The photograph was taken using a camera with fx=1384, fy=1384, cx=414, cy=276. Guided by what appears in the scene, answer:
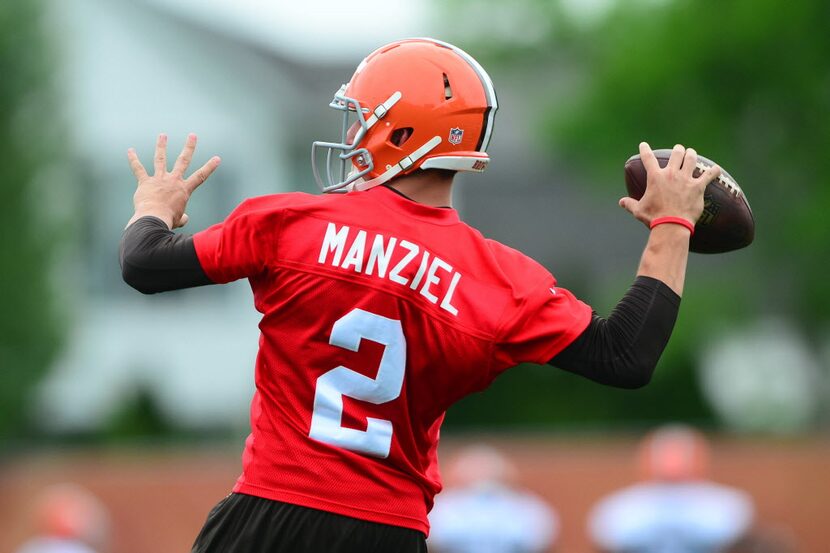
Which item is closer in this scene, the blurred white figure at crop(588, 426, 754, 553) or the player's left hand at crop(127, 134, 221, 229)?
the player's left hand at crop(127, 134, 221, 229)

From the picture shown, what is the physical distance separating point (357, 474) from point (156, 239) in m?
0.77

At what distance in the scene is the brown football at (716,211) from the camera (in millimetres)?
3670

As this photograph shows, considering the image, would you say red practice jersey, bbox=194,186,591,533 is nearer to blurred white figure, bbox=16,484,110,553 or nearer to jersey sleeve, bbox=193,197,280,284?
jersey sleeve, bbox=193,197,280,284

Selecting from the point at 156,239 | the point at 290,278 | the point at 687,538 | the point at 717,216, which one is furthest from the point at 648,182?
the point at 687,538

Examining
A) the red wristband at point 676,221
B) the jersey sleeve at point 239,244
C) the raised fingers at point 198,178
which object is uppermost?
the red wristband at point 676,221

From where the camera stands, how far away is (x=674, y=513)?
30.9ft

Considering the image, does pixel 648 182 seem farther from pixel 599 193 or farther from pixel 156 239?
pixel 599 193

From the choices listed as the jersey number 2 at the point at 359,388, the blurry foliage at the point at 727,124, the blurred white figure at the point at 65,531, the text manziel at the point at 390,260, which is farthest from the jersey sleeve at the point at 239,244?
the blurry foliage at the point at 727,124

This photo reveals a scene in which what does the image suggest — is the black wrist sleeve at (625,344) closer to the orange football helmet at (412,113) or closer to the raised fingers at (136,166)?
the orange football helmet at (412,113)

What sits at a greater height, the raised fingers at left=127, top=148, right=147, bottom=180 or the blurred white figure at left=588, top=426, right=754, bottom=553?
the blurred white figure at left=588, top=426, right=754, bottom=553

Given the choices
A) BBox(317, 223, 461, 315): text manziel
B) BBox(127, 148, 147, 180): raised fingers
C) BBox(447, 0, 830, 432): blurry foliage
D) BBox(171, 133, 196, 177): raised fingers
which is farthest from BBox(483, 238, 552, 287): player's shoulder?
BBox(447, 0, 830, 432): blurry foliage

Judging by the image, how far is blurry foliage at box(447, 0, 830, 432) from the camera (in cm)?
1939

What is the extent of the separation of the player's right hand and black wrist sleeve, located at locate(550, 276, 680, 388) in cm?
23

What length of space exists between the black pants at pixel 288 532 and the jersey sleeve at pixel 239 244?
0.58 meters
